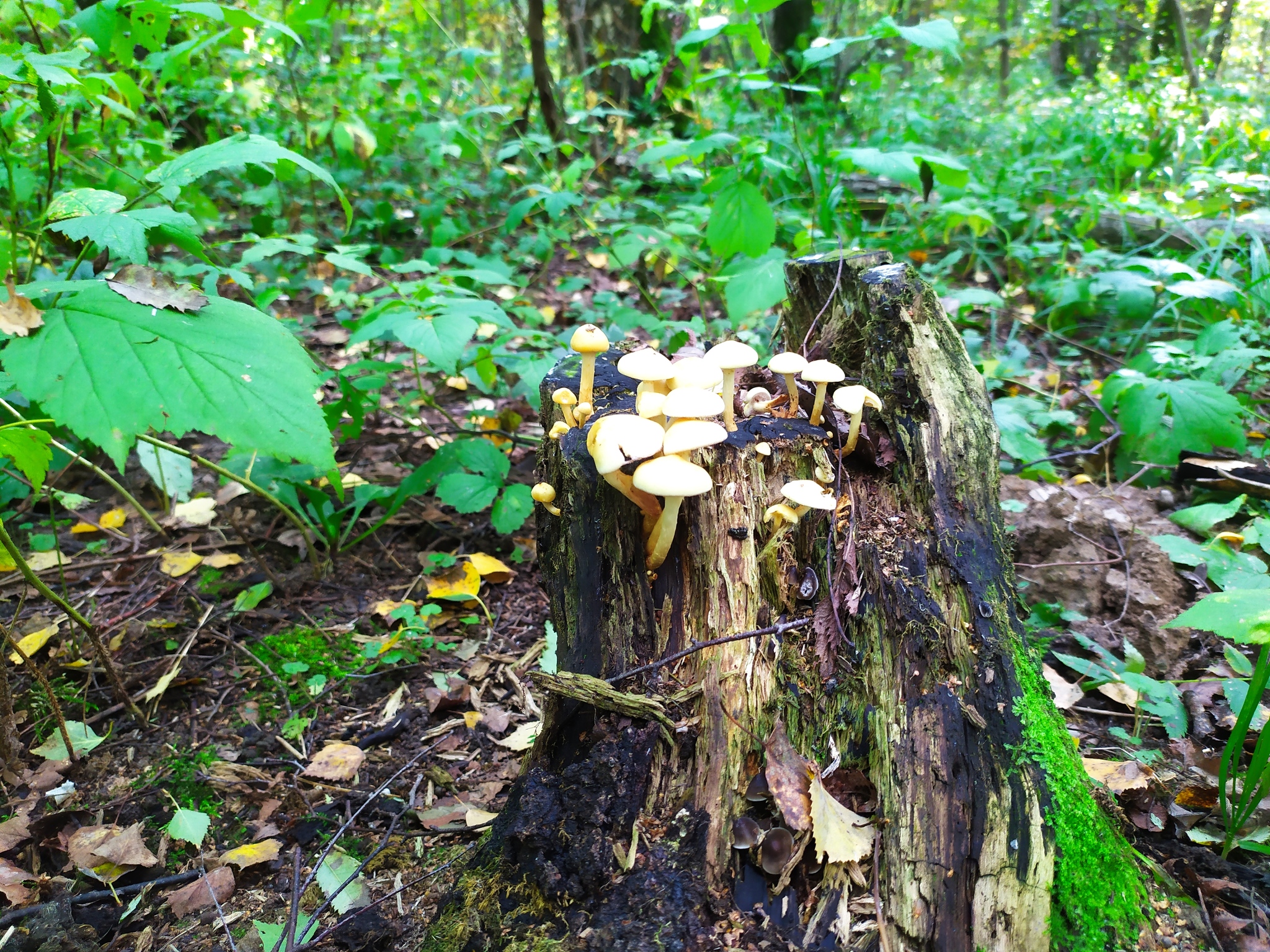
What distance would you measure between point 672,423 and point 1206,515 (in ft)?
8.80

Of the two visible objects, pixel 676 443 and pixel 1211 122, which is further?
pixel 1211 122

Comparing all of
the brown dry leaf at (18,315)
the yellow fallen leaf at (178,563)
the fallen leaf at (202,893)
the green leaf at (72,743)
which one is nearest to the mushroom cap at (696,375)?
the brown dry leaf at (18,315)

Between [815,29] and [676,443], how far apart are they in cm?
1105

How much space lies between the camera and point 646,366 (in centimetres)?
203

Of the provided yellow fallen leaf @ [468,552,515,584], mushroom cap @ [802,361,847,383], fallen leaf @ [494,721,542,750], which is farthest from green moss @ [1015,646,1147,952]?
yellow fallen leaf @ [468,552,515,584]

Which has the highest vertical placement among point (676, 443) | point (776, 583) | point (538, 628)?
point (676, 443)

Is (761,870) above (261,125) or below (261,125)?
below

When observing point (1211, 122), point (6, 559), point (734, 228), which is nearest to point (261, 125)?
point (734, 228)

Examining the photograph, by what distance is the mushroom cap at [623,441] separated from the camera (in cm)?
177

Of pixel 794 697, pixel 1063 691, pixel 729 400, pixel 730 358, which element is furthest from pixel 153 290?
pixel 1063 691

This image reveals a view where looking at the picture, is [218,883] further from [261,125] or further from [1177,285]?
[261,125]

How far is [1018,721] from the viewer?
5.60 ft

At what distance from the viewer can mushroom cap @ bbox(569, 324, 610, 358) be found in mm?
2234

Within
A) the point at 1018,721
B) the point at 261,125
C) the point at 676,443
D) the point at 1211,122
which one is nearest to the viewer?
the point at 1018,721
